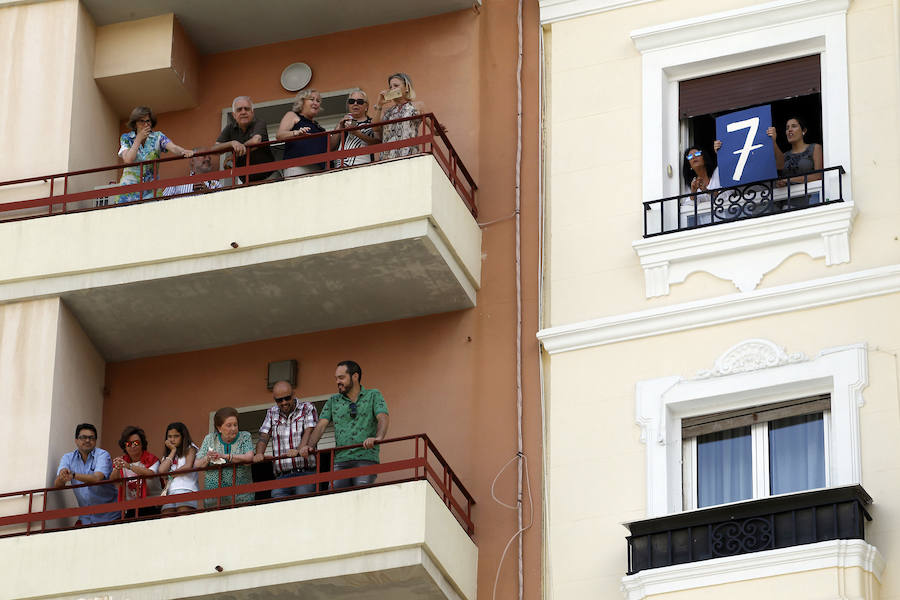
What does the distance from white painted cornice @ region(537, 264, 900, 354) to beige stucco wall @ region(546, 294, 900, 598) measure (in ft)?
0.20

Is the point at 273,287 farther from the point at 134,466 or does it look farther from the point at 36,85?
the point at 36,85

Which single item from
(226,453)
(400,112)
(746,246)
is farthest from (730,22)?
(226,453)

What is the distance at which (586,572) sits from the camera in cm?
1598

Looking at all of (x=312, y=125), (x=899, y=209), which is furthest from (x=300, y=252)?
(x=899, y=209)

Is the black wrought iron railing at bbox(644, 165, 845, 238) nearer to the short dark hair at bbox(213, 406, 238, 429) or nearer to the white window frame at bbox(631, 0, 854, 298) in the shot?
the white window frame at bbox(631, 0, 854, 298)

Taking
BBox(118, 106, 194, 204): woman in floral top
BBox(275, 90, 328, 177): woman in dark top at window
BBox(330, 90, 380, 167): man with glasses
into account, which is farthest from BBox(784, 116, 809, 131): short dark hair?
BBox(118, 106, 194, 204): woman in floral top

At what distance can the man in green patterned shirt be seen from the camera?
1648 centimetres

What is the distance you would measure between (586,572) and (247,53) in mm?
6820

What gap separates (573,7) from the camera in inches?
727

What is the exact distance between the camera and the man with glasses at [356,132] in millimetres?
18188

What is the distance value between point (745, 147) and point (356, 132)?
3.50 metres

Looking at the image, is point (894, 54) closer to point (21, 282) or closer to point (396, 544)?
point (396, 544)

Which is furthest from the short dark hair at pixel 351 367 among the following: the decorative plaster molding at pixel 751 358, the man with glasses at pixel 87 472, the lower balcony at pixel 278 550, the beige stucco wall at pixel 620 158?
the decorative plaster molding at pixel 751 358

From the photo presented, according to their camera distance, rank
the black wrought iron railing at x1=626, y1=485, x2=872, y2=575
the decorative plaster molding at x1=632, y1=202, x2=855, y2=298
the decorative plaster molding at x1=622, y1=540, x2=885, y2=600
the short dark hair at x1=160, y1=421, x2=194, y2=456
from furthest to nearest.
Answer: the short dark hair at x1=160, y1=421, x2=194, y2=456, the decorative plaster molding at x1=632, y1=202, x2=855, y2=298, the black wrought iron railing at x1=626, y1=485, x2=872, y2=575, the decorative plaster molding at x1=622, y1=540, x2=885, y2=600
